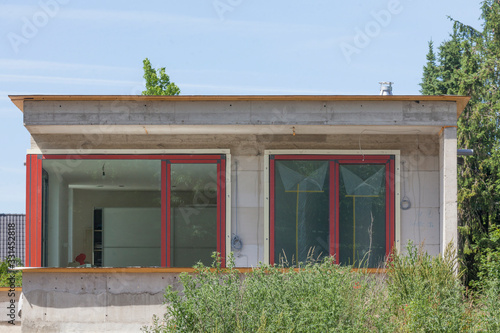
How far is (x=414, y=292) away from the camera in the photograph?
800cm

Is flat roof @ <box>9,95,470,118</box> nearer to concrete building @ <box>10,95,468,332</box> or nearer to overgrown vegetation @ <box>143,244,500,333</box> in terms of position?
concrete building @ <box>10,95,468,332</box>

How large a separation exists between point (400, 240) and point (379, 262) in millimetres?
492

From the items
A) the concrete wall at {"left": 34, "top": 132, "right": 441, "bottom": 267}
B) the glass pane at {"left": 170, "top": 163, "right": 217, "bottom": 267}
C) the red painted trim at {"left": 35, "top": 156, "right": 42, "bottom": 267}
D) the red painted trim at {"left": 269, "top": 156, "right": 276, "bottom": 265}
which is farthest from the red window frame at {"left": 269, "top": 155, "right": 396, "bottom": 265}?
the red painted trim at {"left": 35, "top": 156, "right": 42, "bottom": 267}

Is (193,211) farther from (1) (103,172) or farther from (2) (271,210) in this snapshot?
(1) (103,172)

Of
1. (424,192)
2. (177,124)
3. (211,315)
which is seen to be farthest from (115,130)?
(424,192)

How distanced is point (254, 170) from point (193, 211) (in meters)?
1.41

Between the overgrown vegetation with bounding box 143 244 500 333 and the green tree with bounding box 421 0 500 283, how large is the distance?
1340 centimetres

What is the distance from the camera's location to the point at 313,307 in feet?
22.0

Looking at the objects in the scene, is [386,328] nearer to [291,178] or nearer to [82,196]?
[291,178]

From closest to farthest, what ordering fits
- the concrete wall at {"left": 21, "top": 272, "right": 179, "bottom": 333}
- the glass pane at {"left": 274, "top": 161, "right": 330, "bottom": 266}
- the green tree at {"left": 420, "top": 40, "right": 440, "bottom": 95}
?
the concrete wall at {"left": 21, "top": 272, "right": 179, "bottom": 333}
the glass pane at {"left": 274, "top": 161, "right": 330, "bottom": 266}
the green tree at {"left": 420, "top": 40, "right": 440, "bottom": 95}

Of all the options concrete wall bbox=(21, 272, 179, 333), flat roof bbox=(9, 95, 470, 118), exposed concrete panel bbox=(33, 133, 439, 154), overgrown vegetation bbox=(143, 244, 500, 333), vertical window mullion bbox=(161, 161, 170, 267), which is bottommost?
concrete wall bbox=(21, 272, 179, 333)

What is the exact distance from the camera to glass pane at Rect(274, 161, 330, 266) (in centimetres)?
1055

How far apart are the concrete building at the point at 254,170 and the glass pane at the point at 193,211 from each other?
0.02 m

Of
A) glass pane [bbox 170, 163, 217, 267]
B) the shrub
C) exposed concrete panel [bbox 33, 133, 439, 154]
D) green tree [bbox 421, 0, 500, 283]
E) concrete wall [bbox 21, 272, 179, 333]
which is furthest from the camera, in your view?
green tree [bbox 421, 0, 500, 283]
